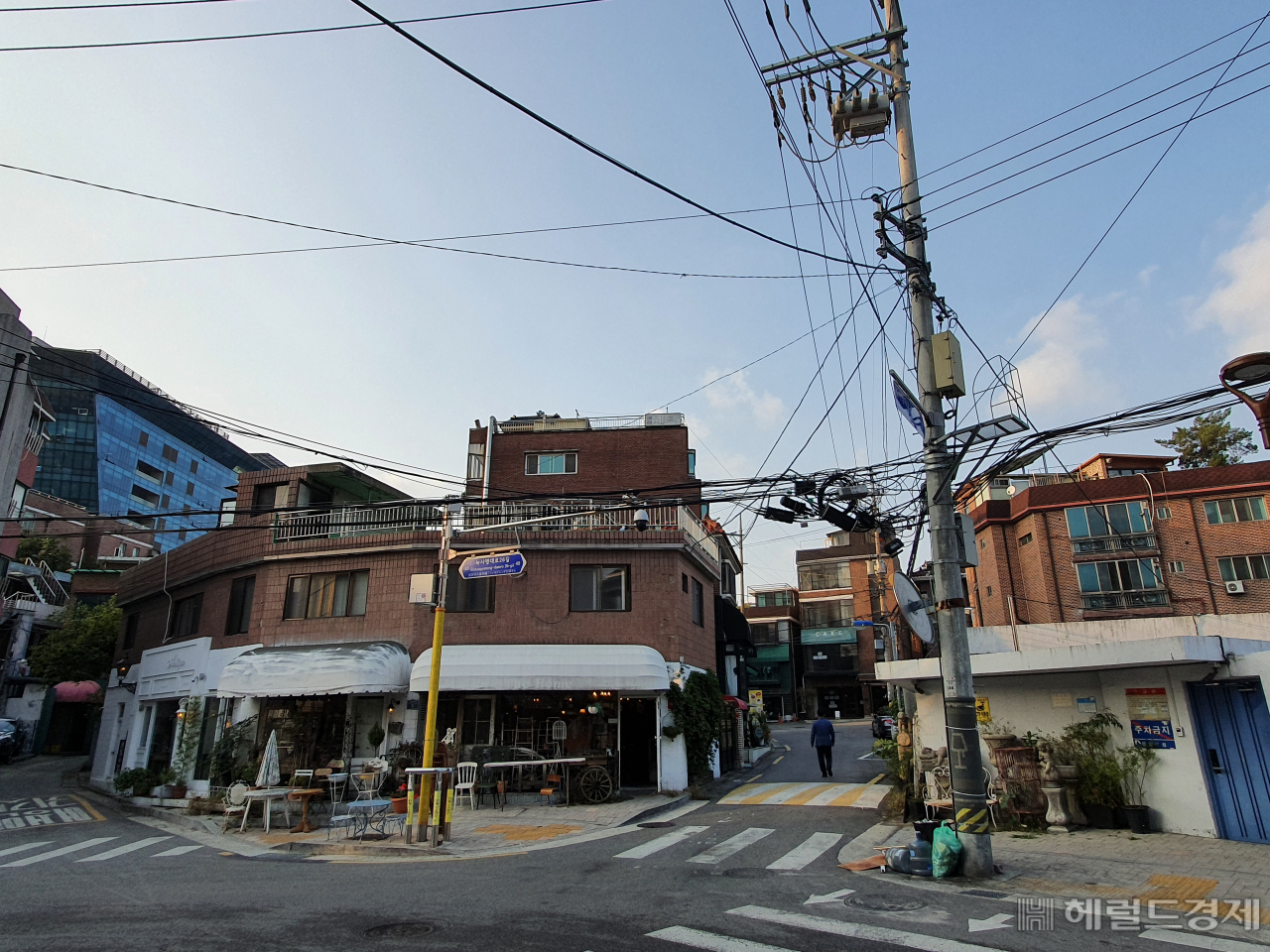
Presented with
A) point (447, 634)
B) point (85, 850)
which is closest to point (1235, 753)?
point (447, 634)

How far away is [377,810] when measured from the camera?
13.8 metres

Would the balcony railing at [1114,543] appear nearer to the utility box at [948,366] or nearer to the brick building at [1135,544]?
the brick building at [1135,544]

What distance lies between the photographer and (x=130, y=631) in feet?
99.9

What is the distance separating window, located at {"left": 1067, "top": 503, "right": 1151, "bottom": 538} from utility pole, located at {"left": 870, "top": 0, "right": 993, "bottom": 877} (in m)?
30.8

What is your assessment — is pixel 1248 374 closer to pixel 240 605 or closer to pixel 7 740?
pixel 240 605

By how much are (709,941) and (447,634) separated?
14.9 metres

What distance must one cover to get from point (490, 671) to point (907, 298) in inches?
513

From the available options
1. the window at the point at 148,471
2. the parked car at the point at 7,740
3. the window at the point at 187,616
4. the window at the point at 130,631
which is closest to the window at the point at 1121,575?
the window at the point at 187,616

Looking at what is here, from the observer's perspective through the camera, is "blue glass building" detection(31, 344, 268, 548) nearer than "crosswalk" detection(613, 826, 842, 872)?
No

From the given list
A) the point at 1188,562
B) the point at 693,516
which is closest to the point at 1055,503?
the point at 1188,562

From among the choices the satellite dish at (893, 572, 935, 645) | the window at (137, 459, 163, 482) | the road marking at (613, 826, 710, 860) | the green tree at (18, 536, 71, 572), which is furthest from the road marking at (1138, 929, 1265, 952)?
the window at (137, 459, 163, 482)

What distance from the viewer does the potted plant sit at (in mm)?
11523

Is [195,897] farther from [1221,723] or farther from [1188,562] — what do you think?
[1188,562]

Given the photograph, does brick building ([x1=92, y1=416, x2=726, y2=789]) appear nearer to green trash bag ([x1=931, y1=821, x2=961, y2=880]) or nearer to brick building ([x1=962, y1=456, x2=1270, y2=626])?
green trash bag ([x1=931, y1=821, x2=961, y2=880])
